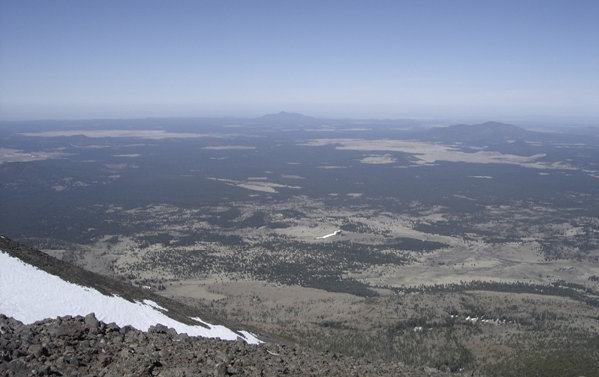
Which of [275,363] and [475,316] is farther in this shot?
[475,316]

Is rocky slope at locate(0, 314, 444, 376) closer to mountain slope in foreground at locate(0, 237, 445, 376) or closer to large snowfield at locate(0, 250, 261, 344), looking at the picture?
mountain slope in foreground at locate(0, 237, 445, 376)

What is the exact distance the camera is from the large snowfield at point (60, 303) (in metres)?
21.6

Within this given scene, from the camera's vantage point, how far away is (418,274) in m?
77.6

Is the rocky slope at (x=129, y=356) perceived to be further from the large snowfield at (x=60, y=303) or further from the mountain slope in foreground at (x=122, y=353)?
the large snowfield at (x=60, y=303)

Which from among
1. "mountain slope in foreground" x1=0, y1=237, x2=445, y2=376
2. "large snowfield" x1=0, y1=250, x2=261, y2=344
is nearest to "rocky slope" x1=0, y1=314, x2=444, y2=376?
"mountain slope in foreground" x1=0, y1=237, x2=445, y2=376

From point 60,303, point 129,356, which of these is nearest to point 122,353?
point 129,356

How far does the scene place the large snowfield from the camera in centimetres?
2158

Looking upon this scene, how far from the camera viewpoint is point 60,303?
23500mm

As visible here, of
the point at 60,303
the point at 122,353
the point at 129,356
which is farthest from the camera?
the point at 60,303

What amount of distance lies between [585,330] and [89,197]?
128m

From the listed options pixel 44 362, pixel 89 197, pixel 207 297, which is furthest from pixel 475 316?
pixel 89 197

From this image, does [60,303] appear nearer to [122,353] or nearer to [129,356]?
[122,353]

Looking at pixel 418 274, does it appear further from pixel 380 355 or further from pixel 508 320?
pixel 380 355

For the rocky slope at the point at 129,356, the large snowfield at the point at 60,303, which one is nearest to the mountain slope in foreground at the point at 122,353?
the rocky slope at the point at 129,356
